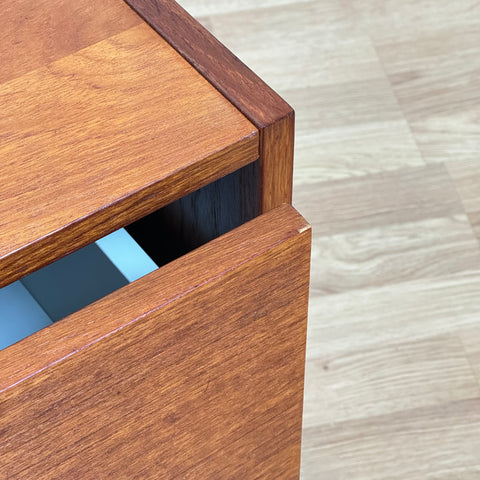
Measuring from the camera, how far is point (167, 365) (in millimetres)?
379

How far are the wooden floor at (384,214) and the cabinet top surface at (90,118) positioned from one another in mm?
530

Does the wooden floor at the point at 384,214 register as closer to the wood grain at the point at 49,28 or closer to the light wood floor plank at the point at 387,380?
the light wood floor plank at the point at 387,380

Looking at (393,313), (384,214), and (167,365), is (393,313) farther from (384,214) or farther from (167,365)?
(167,365)

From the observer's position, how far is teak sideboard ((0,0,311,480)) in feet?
1.16

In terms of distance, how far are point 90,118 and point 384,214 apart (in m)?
0.68

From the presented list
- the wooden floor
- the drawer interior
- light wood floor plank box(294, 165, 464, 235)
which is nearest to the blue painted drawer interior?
the drawer interior

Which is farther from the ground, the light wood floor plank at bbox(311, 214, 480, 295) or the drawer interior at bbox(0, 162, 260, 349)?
the drawer interior at bbox(0, 162, 260, 349)

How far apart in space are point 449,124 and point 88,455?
2.82 feet

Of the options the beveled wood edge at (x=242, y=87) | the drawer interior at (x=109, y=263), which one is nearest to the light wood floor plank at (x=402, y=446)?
the drawer interior at (x=109, y=263)

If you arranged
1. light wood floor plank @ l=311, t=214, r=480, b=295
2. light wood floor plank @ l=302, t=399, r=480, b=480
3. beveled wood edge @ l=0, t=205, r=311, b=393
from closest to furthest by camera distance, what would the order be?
beveled wood edge @ l=0, t=205, r=311, b=393 < light wood floor plank @ l=302, t=399, r=480, b=480 < light wood floor plank @ l=311, t=214, r=480, b=295

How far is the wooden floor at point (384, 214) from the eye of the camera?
2.84 ft

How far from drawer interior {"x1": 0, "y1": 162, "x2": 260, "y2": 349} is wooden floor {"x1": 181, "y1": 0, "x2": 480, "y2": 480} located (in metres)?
0.38

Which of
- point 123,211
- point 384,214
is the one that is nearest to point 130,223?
point 123,211

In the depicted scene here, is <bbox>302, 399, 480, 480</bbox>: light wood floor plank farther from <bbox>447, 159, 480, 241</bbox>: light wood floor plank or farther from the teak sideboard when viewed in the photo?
the teak sideboard
